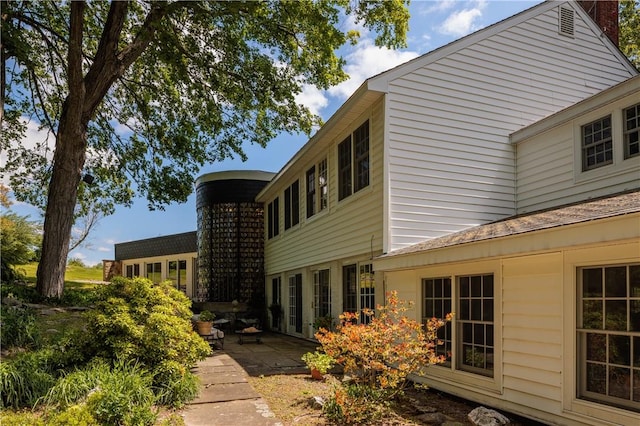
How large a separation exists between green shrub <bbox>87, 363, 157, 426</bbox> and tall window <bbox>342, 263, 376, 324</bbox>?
15.2ft

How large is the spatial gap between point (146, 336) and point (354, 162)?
5397 millimetres

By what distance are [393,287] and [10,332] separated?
655 cm

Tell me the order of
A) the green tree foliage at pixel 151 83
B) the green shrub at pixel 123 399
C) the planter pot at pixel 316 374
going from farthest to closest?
the green tree foliage at pixel 151 83 → the planter pot at pixel 316 374 → the green shrub at pixel 123 399

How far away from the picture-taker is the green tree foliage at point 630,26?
1692 centimetres

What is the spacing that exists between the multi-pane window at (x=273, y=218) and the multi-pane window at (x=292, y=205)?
1.22m

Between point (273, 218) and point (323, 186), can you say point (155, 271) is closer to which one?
point (273, 218)

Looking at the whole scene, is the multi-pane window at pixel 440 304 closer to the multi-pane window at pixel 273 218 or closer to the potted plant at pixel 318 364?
the potted plant at pixel 318 364

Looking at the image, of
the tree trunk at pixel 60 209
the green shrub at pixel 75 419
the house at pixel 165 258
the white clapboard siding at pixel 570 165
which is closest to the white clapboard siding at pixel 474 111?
the white clapboard siding at pixel 570 165

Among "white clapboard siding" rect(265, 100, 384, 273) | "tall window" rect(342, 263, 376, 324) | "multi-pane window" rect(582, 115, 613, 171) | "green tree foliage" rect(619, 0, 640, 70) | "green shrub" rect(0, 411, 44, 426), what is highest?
"green tree foliage" rect(619, 0, 640, 70)

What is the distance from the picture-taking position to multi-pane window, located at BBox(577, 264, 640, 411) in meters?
4.50

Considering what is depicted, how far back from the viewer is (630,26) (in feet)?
56.0

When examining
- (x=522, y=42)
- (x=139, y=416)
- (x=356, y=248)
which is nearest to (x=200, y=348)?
(x=139, y=416)

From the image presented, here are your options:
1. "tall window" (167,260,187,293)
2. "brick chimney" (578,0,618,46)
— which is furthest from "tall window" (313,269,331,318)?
"tall window" (167,260,187,293)

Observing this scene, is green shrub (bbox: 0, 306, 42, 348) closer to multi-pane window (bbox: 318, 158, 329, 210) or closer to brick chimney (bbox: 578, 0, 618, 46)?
multi-pane window (bbox: 318, 158, 329, 210)
